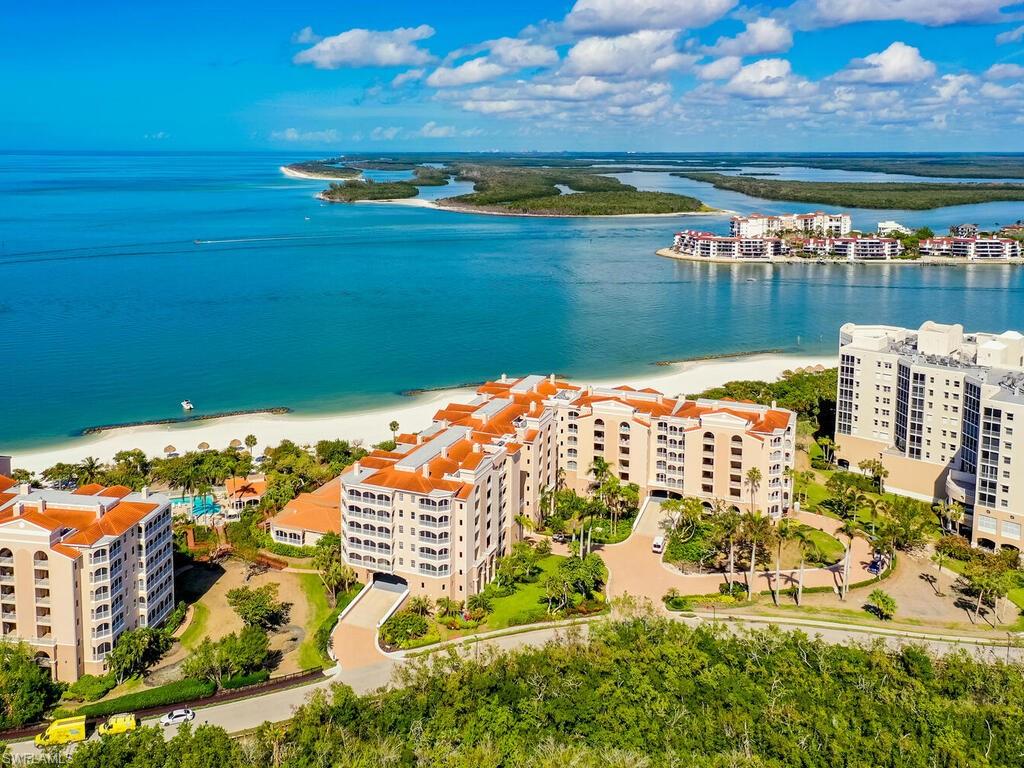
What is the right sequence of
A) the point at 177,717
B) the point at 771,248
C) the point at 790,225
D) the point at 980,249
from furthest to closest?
the point at 790,225
the point at 771,248
the point at 980,249
the point at 177,717

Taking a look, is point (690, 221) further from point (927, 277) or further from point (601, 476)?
point (601, 476)

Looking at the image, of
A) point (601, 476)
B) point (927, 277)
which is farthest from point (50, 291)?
point (927, 277)

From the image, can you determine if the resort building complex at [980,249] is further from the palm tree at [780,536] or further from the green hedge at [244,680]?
the green hedge at [244,680]

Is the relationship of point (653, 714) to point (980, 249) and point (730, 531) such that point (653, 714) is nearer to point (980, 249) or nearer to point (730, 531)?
point (730, 531)

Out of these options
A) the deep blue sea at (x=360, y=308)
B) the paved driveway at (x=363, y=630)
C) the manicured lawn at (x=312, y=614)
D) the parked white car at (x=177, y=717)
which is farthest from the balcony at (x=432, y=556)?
the deep blue sea at (x=360, y=308)

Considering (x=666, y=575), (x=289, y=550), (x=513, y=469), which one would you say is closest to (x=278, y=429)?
(x=289, y=550)

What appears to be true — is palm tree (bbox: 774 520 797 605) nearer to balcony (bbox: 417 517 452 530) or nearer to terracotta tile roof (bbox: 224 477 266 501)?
balcony (bbox: 417 517 452 530)
